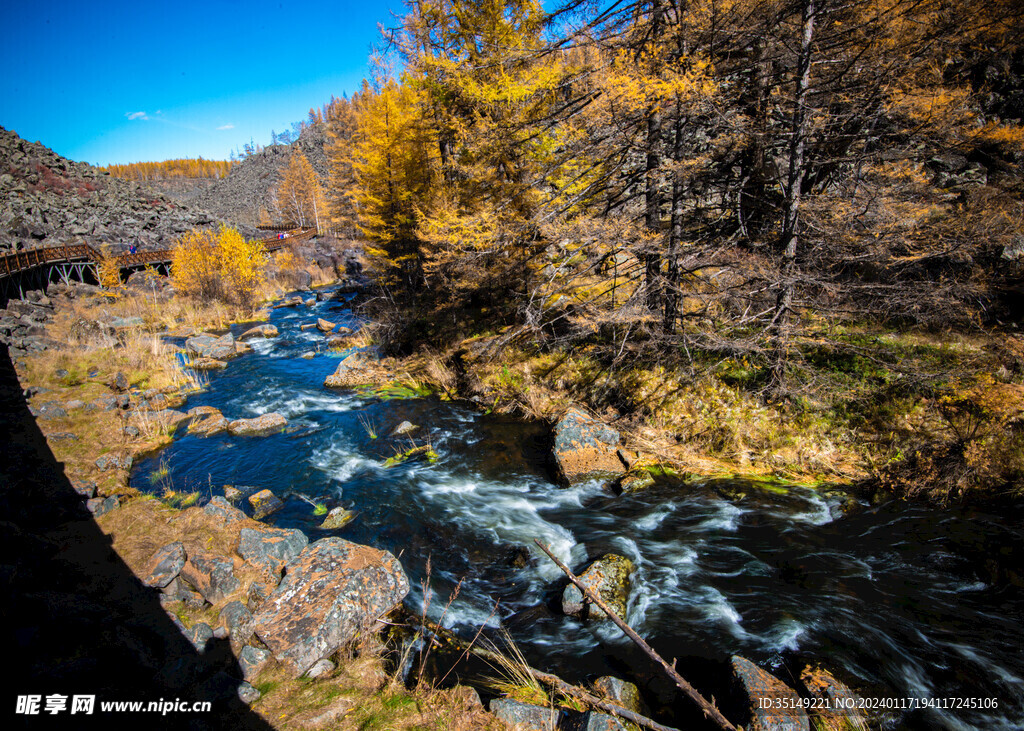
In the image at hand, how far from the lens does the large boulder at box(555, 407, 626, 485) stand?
8086mm

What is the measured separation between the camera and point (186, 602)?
4.68 m

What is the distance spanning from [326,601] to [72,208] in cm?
5340

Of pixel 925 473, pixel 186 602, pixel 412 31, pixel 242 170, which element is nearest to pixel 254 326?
pixel 412 31

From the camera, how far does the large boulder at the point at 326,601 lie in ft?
13.7

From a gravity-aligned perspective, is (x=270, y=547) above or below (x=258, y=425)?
below

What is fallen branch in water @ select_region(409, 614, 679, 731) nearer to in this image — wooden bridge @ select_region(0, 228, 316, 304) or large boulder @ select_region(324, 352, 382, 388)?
large boulder @ select_region(324, 352, 382, 388)

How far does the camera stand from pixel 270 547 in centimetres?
563

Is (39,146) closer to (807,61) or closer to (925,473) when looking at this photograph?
(807,61)

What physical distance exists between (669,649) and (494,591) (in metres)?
2.32

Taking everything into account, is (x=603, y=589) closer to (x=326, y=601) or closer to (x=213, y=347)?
(x=326, y=601)

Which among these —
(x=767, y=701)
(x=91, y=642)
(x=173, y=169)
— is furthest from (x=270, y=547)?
(x=173, y=169)

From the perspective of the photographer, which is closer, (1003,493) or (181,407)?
(1003,493)

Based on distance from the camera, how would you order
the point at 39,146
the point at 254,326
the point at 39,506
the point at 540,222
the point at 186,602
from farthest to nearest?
the point at 39,146 < the point at 254,326 < the point at 540,222 < the point at 39,506 < the point at 186,602

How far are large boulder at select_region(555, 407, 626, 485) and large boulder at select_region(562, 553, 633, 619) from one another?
7.76 ft
